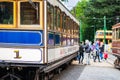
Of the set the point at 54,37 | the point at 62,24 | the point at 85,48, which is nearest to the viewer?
the point at 54,37

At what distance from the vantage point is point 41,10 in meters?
12.3

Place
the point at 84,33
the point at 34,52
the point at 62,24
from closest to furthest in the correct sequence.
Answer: the point at 34,52 → the point at 62,24 → the point at 84,33

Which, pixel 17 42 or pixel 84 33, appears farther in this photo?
pixel 84 33

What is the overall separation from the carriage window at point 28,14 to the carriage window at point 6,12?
0.32 meters

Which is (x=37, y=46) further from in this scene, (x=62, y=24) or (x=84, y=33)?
(x=84, y=33)

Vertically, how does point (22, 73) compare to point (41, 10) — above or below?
below

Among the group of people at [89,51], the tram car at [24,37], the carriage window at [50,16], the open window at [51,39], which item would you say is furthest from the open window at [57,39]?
the group of people at [89,51]

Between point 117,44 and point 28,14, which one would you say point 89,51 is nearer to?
point 117,44

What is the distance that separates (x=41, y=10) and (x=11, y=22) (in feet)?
3.08

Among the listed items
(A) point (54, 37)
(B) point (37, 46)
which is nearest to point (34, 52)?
(B) point (37, 46)

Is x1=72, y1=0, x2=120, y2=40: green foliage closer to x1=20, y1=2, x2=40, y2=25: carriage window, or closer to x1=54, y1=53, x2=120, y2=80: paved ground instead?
x1=54, y1=53, x2=120, y2=80: paved ground

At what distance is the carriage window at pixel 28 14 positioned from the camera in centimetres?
1240

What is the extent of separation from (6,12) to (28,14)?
646mm

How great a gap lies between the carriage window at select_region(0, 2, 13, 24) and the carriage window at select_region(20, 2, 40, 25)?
32 centimetres
